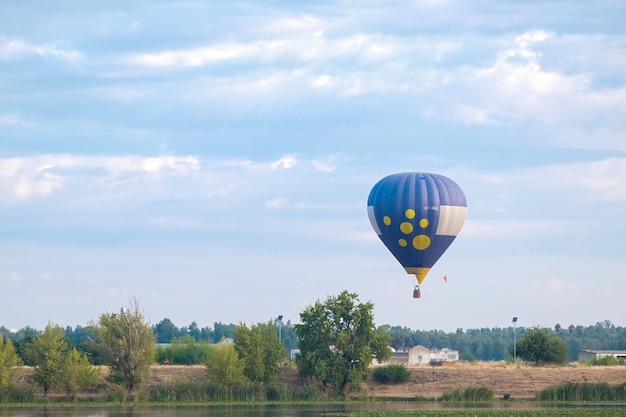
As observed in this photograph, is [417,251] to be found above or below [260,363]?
above

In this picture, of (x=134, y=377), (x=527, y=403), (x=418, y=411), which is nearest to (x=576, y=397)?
(x=527, y=403)

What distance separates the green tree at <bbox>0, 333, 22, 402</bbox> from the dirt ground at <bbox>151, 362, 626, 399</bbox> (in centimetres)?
1036

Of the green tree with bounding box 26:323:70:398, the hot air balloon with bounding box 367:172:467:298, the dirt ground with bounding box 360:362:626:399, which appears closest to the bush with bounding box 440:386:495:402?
the dirt ground with bounding box 360:362:626:399

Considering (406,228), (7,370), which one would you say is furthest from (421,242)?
(7,370)

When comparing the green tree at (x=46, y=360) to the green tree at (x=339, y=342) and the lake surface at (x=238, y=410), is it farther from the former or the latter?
the green tree at (x=339, y=342)

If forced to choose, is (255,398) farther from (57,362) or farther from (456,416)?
(456,416)

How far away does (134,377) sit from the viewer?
75.1 m

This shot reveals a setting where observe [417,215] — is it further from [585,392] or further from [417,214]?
[585,392]

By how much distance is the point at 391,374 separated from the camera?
82.6 meters

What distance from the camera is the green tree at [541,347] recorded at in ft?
312

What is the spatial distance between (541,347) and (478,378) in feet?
52.8

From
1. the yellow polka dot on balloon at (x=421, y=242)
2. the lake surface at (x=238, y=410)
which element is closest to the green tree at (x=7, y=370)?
the lake surface at (x=238, y=410)

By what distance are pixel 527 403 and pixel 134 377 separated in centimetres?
2627

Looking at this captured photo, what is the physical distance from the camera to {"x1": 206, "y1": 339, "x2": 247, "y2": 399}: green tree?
75188mm
